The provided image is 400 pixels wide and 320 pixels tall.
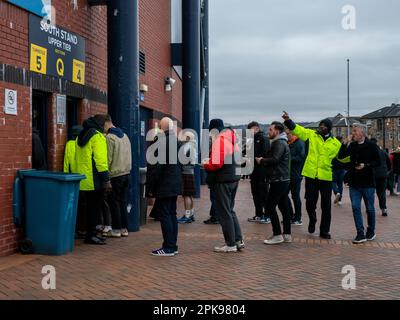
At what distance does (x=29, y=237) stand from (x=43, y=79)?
234cm

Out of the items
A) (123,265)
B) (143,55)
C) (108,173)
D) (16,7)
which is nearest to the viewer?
(123,265)

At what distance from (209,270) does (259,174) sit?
14.8ft

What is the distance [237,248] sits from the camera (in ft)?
25.8

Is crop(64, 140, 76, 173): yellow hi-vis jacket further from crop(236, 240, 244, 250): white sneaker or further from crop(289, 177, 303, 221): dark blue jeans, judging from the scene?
crop(289, 177, 303, 221): dark blue jeans

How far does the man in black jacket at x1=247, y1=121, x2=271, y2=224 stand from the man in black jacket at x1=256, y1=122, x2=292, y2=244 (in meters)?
1.78

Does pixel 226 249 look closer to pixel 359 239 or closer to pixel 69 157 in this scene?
pixel 359 239

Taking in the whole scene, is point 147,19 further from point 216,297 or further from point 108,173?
point 216,297

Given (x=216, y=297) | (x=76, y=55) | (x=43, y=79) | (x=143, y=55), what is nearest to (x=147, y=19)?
(x=143, y=55)

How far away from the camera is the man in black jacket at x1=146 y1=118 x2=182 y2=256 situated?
24.3 ft

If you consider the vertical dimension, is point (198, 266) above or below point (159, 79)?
below

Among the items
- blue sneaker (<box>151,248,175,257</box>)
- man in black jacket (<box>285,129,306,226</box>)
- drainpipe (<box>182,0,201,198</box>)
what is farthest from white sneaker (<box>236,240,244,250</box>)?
drainpipe (<box>182,0,201,198</box>)

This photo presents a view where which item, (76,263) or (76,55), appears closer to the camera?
(76,263)

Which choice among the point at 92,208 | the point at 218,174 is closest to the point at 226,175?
the point at 218,174

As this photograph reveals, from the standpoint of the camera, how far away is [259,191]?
10969mm
